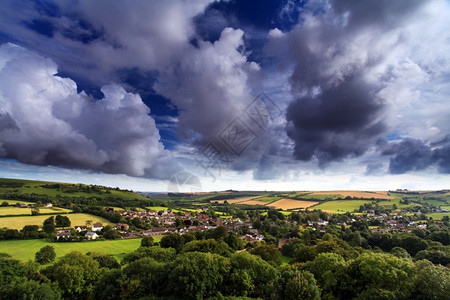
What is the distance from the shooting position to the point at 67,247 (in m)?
49.7

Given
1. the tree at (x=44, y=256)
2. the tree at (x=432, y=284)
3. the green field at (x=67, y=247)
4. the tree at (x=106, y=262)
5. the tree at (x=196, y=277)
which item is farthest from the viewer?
the green field at (x=67, y=247)

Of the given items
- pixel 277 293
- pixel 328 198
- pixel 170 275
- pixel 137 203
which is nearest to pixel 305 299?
pixel 277 293

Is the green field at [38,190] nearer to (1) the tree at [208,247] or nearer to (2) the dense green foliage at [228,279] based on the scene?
(1) the tree at [208,247]

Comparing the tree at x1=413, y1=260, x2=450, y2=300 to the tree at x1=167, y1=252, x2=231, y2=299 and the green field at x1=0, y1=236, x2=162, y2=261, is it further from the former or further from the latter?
the green field at x1=0, y1=236, x2=162, y2=261

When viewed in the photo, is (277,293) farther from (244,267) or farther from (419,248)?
(419,248)

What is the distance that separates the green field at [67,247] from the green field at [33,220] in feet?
31.5

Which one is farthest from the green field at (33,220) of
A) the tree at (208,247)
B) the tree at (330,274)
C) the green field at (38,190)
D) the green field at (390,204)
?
the green field at (390,204)

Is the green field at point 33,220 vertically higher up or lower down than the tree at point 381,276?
lower down

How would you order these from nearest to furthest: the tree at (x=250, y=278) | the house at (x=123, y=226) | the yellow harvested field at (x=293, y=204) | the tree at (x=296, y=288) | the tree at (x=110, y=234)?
1. the tree at (x=296, y=288)
2. the tree at (x=250, y=278)
3. the tree at (x=110, y=234)
4. the house at (x=123, y=226)
5. the yellow harvested field at (x=293, y=204)

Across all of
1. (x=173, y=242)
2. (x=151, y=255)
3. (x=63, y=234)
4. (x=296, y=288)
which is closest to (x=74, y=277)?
(x=151, y=255)

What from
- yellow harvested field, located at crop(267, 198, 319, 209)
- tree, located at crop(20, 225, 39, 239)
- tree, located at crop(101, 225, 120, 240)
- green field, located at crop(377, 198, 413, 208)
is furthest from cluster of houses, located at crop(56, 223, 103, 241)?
green field, located at crop(377, 198, 413, 208)

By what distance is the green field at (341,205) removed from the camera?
11781cm

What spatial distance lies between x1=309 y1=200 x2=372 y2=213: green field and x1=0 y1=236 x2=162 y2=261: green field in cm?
10024

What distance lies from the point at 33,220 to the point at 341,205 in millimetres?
138620
